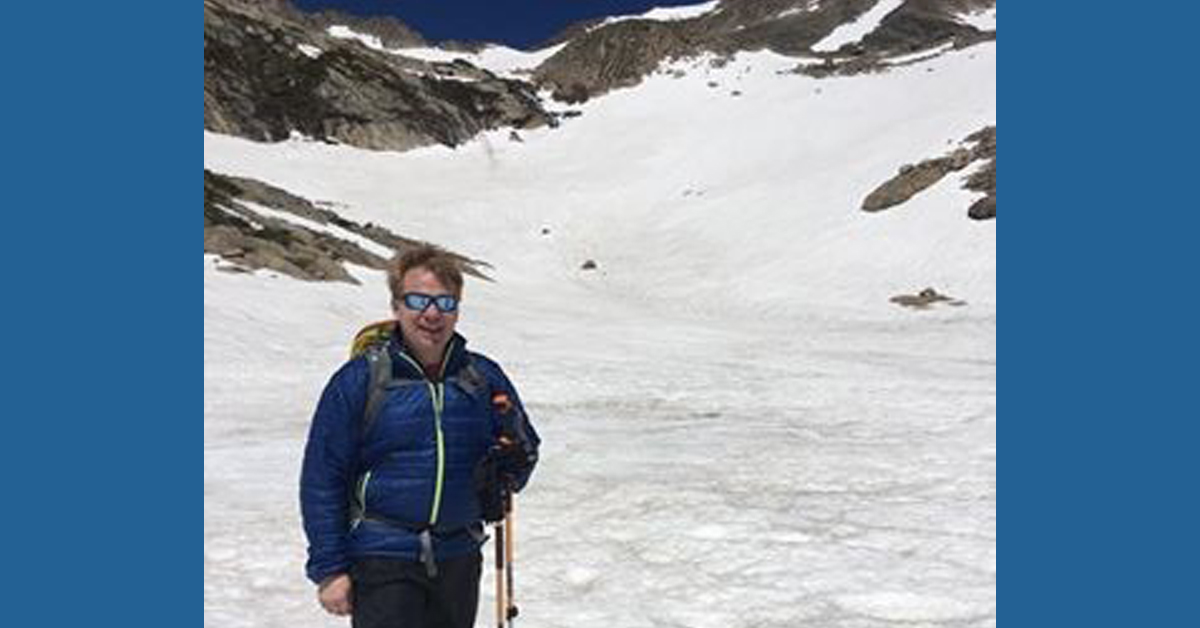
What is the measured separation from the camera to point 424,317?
3.96 meters

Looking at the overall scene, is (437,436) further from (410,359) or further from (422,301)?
(422,301)

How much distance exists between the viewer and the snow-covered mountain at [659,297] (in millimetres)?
7793

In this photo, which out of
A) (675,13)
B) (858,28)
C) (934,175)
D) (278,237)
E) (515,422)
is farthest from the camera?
(675,13)

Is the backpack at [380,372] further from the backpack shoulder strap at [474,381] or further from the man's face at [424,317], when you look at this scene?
the man's face at [424,317]

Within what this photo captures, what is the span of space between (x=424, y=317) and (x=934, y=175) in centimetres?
4411

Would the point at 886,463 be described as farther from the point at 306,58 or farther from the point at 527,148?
the point at 306,58

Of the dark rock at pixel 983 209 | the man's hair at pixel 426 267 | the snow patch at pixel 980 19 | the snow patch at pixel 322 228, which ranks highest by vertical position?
the snow patch at pixel 980 19

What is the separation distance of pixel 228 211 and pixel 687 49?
60.2 meters

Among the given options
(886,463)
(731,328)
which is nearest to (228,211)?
(731,328)

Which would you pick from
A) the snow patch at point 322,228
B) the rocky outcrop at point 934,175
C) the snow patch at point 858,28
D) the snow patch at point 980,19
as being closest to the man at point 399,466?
the snow patch at point 322,228

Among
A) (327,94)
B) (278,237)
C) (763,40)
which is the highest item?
(763,40)

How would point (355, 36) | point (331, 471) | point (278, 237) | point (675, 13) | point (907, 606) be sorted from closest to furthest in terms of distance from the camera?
point (331, 471), point (907, 606), point (278, 237), point (355, 36), point (675, 13)

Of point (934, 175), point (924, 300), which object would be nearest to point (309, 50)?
point (934, 175)

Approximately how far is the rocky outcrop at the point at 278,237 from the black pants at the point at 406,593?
19.7 meters
